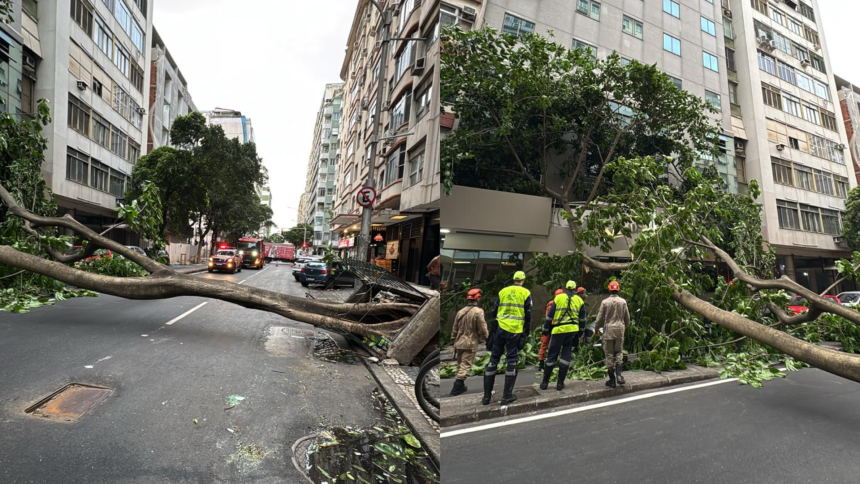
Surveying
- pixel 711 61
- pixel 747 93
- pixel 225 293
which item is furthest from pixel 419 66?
pixel 225 293

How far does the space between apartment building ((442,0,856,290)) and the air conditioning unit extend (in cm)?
22

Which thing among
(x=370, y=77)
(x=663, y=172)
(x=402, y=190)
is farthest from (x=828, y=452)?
(x=370, y=77)

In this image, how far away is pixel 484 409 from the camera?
1229 millimetres

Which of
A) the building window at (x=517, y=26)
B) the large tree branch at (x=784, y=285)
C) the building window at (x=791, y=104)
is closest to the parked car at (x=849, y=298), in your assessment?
the large tree branch at (x=784, y=285)

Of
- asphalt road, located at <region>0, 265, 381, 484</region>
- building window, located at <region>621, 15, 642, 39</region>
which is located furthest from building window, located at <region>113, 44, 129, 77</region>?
building window, located at <region>621, 15, 642, 39</region>

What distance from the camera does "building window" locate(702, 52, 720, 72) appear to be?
224cm

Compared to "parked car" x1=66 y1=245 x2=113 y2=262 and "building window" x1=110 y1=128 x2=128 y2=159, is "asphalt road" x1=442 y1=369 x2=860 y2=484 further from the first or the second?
"parked car" x1=66 y1=245 x2=113 y2=262

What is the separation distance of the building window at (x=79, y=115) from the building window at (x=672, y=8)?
732 cm

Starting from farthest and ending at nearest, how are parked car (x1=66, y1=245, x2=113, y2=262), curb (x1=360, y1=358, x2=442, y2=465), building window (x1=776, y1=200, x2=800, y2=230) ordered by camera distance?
1. parked car (x1=66, y1=245, x2=113, y2=262)
2. curb (x1=360, y1=358, x2=442, y2=465)
3. building window (x1=776, y1=200, x2=800, y2=230)

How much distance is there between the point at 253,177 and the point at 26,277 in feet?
22.4

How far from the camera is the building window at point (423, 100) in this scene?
1.63 meters

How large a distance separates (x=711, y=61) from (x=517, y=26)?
4.14 feet

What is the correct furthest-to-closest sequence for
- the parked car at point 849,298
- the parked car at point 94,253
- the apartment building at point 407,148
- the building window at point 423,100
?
the parked car at point 94,253 < the parked car at point 849,298 < the building window at point 423,100 < the apartment building at point 407,148

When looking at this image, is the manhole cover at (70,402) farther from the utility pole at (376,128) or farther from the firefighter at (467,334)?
the firefighter at (467,334)
